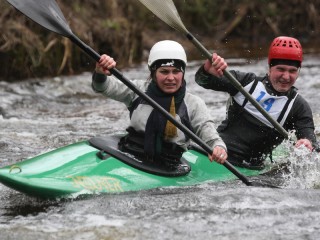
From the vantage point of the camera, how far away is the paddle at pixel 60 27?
4891 millimetres

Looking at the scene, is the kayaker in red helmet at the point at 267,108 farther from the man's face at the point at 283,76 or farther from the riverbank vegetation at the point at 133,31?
the riverbank vegetation at the point at 133,31

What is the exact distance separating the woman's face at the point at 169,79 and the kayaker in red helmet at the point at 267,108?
0.55m

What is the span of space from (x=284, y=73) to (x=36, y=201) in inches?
92.8

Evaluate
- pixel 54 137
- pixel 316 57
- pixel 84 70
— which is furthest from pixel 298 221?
pixel 316 57

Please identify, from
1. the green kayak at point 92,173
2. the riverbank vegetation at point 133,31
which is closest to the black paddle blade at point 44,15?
the green kayak at point 92,173

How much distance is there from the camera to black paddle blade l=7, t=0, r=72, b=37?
5.01 meters

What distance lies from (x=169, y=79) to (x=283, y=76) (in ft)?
3.96

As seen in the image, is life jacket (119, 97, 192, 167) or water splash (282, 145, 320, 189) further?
water splash (282, 145, 320, 189)

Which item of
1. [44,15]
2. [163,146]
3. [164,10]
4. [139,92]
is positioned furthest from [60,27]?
[163,146]

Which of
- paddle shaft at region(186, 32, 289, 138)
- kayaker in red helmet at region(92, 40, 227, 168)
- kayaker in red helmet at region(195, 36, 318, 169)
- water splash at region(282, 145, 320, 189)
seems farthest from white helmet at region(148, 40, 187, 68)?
water splash at region(282, 145, 320, 189)

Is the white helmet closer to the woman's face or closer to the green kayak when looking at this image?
the woman's face

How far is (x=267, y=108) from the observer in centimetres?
578

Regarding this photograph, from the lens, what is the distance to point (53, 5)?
17.2ft

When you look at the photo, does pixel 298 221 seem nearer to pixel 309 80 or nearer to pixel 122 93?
pixel 122 93
